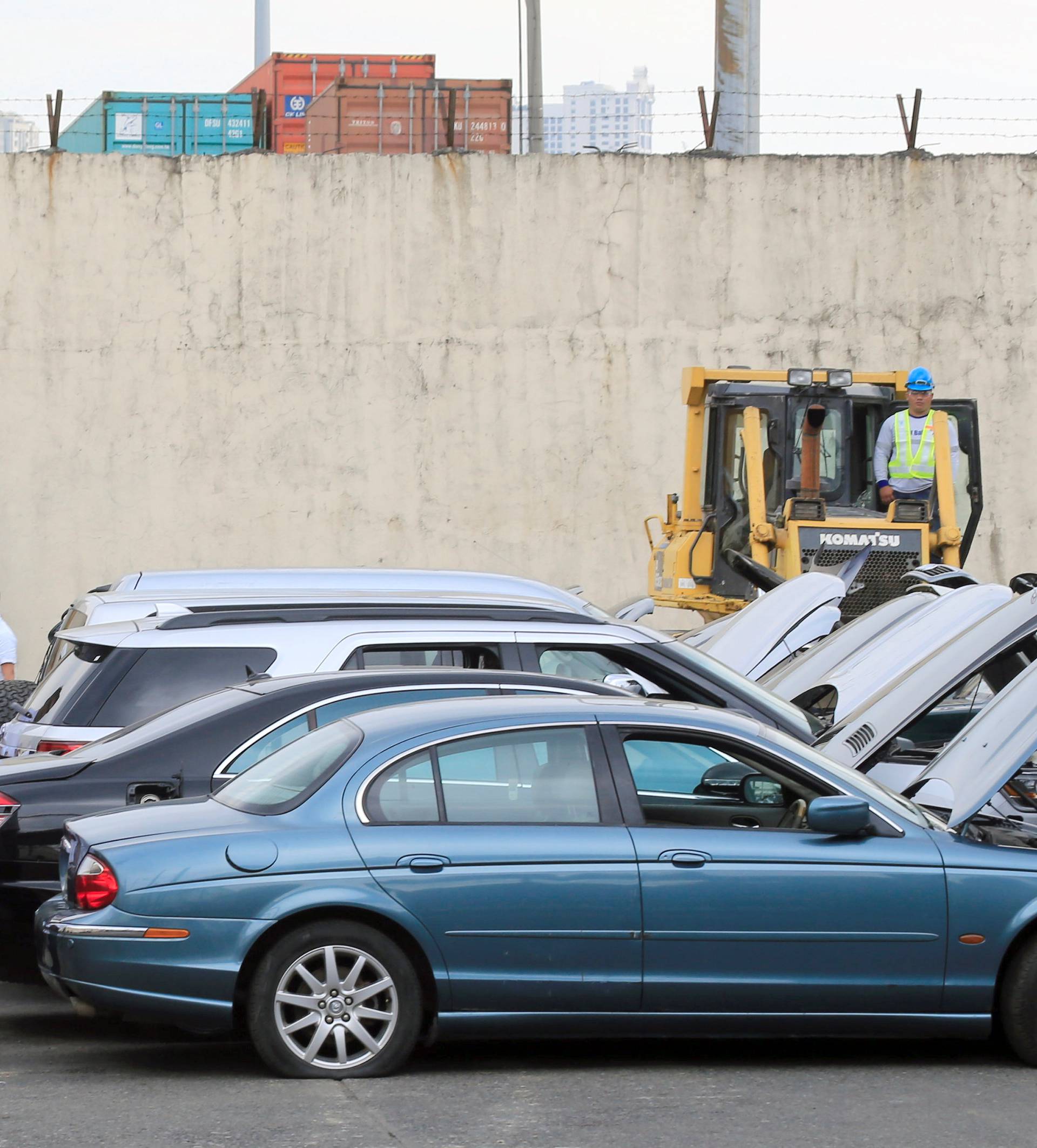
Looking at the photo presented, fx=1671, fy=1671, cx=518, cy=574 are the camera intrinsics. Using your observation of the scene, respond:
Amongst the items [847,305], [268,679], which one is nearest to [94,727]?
[268,679]

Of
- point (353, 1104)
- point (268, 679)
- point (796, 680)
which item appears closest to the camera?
point (353, 1104)

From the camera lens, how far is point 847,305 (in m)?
21.0

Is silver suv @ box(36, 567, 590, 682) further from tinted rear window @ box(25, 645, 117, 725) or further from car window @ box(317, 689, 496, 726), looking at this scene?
car window @ box(317, 689, 496, 726)

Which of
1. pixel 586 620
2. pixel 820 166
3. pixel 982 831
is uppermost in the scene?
pixel 820 166

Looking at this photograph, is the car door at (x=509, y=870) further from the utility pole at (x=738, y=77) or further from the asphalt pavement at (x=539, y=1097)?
the utility pole at (x=738, y=77)

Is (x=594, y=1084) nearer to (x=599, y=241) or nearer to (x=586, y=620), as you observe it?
(x=586, y=620)

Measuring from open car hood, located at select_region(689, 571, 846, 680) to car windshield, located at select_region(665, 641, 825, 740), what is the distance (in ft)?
5.43

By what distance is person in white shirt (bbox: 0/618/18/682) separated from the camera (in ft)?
44.9

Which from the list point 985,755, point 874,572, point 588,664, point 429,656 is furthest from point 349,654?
point 874,572

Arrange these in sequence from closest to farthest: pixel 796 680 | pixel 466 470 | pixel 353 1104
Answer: pixel 353 1104 < pixel 796 680 < pixel 466 470

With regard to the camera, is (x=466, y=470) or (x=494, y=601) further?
(x=466, y=470)

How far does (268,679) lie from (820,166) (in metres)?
15.8

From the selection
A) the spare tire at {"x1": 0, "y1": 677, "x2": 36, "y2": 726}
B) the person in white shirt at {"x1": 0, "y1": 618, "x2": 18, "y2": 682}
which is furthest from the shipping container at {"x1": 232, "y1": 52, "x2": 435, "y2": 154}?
the spare tire at {"x1": 0, "y1": 677, "x2": 36, "y2": 726}

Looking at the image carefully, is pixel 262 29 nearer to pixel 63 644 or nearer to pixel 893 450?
pixel 893 450
